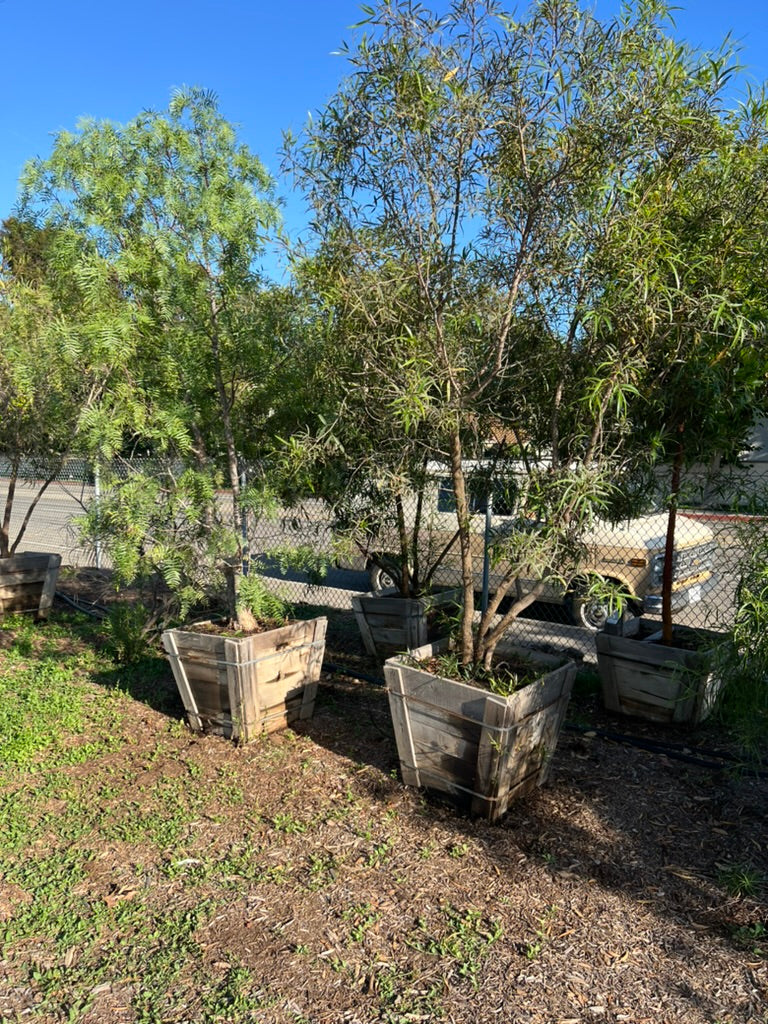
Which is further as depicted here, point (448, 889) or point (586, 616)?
point (586, 616)

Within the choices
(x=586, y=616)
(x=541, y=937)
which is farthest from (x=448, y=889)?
(x=586, y=616)

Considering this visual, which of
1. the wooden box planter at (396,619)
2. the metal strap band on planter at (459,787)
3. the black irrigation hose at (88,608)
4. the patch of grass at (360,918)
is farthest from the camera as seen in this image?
the black irrigation hose at (88,608)

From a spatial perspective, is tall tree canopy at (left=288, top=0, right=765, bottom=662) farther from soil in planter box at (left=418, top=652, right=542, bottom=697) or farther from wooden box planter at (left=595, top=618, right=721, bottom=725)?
wooden box planter at (left=595, top=618, right=721, bottom=725)

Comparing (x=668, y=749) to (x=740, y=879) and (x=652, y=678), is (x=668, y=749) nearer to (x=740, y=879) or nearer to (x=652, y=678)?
(x=652, y=678)

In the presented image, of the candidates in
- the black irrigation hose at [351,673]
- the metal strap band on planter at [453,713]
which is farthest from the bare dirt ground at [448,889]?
Answer: the black irrigation hose at [351,673]

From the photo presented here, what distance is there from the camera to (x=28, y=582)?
6.70 meters

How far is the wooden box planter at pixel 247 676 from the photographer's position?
3941 mm

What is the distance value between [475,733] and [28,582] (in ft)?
17.1

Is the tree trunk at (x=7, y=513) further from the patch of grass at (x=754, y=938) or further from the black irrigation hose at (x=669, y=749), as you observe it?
the patch of grass at (x=754, y=938)

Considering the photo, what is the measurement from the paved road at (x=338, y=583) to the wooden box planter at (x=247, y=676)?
60cm

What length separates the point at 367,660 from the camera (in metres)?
5.59

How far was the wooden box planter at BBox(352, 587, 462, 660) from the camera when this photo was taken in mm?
5203

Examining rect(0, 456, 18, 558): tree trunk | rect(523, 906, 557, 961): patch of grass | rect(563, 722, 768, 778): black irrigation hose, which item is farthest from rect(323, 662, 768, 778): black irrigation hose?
rect(0, 456, 18, 558): tree trunk

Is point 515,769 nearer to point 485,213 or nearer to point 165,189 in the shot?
point 485,213
